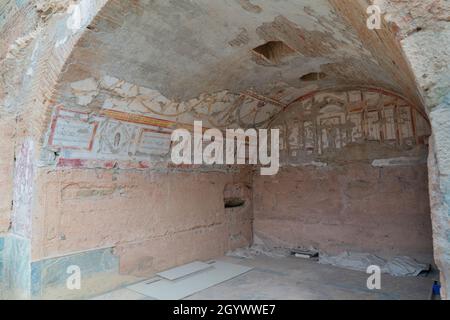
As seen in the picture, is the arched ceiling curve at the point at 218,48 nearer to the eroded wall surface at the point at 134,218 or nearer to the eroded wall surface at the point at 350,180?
the eroded wall surface at the point at 350,180

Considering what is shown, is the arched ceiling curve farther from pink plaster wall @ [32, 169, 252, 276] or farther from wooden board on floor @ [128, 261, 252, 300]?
wooden board on floor @ [128, 261, 252, 300]

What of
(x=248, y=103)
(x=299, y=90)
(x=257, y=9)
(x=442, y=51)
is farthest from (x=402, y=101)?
(x=442, y=51)

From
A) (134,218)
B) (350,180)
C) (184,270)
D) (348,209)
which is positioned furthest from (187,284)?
(350,180)

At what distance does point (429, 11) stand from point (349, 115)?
13.0 ft

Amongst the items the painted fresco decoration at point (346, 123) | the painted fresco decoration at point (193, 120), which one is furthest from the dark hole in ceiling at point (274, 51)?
the painted fresco decoration at point (346, 123)

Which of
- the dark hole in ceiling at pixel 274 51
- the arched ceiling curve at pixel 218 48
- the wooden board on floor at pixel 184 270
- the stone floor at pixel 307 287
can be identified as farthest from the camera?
the wooden board on floor at pixel 184 270

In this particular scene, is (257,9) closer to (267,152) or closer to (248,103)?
(248,103)

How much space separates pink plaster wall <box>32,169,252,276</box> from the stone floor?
66 centimetres

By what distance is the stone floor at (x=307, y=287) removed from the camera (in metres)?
3.52

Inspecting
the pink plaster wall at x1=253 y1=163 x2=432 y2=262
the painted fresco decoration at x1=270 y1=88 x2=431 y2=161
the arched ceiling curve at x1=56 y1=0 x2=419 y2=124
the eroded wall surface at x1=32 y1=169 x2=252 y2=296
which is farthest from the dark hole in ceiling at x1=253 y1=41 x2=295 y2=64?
the pink plaster wall at x1=253 y1=163 x2=432 y2=262

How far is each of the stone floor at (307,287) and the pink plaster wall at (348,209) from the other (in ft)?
1.94

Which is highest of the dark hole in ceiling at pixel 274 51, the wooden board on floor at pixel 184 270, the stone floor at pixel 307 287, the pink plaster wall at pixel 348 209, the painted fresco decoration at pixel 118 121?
the dark hole in ceiling at pixel 274 51

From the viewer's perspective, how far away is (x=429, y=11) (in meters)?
1.32

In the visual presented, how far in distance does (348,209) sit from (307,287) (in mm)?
1737
